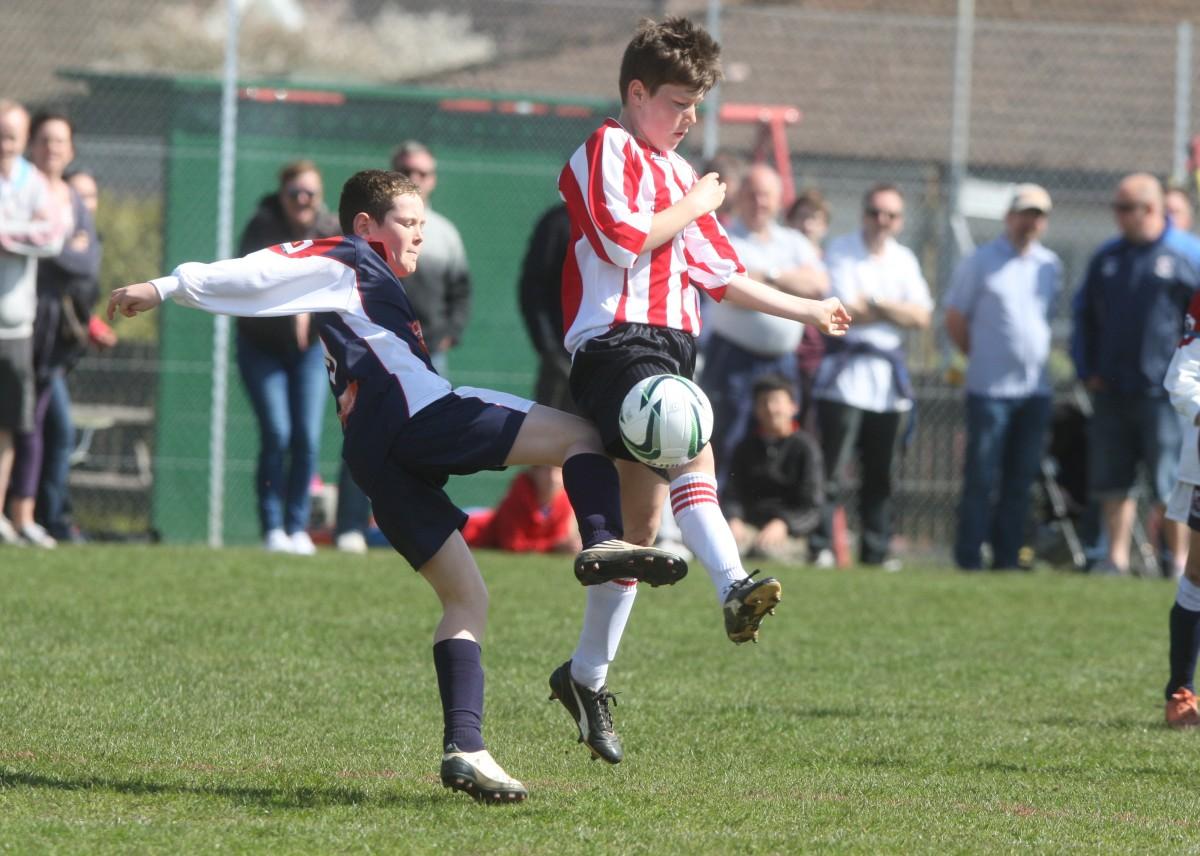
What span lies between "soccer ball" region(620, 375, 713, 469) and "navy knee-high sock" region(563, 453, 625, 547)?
0.11 m

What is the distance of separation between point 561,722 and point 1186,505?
2.31 m

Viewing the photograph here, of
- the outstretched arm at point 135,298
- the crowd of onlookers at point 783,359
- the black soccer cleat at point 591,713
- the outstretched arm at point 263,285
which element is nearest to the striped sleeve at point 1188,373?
the black soccer cleat at point 591,713

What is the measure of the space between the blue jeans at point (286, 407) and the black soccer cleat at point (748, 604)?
6514 millimetres

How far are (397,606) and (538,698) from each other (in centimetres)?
243

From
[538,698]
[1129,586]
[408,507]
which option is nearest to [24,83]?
[1129,586]

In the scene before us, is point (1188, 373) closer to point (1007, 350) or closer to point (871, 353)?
point (871, 353)

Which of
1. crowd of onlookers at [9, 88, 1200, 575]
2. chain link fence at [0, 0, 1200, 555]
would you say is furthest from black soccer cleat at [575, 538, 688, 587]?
chain link fence at [0, 0, 1200, 555]

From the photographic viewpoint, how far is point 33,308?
10.7 meters

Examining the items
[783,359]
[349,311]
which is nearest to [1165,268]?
[783,359]

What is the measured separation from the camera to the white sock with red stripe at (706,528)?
198 inches

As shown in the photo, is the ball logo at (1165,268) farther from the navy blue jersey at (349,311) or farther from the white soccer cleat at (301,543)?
the navy blue jersey at (349,311)

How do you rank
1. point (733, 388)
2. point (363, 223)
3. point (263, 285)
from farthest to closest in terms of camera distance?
1. point (733, 388)
2. point (363, 223)
3. point (263, 285)

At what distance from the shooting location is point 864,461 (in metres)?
12.0

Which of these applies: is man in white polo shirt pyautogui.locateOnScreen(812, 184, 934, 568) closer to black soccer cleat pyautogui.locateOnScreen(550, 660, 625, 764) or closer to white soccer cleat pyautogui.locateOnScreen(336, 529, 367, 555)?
white soccer cleat pyautogui.locateOnScreen(336, 529, 367, 555)
